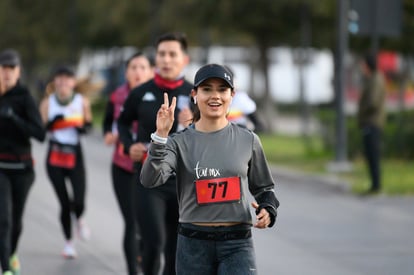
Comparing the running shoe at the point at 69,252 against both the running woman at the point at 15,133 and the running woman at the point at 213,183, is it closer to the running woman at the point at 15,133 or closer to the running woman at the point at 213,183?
the running woman at the point at 15,133

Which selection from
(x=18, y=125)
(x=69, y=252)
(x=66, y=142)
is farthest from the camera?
(x=66, y=142)

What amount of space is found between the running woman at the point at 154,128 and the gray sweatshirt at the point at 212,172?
1.56 metres

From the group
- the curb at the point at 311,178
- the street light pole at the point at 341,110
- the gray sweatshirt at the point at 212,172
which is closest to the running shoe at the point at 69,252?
the gray sweatshirt at the point at 212,172

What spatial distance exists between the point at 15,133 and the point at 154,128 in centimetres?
154

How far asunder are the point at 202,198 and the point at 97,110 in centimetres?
4764

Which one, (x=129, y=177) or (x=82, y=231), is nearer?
(x=129, y=177)

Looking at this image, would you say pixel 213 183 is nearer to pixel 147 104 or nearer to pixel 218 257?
pixel 218 257

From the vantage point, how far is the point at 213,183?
5.70 m

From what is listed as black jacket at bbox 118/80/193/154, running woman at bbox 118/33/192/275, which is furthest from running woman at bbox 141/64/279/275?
black jacket at bbox 118/80/193/154

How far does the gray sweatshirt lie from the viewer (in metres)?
5.70

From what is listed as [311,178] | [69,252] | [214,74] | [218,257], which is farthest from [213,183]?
[311,178]

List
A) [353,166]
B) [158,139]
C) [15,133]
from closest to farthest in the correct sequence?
[158,139], [15,133], [353,166]

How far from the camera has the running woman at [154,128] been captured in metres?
7.59

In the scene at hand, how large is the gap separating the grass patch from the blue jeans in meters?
10.8
